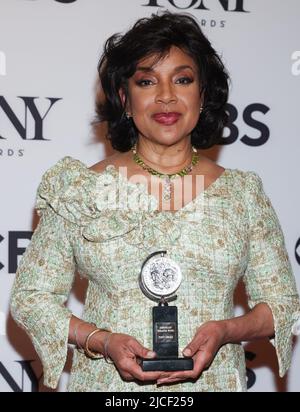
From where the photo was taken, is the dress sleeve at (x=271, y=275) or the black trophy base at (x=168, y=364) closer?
the black trophy base at (x=168, y=364)

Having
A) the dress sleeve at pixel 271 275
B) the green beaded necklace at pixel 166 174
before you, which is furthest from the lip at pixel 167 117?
the dress sleeve at pixel 271 275

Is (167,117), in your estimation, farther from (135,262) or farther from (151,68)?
(135,262)

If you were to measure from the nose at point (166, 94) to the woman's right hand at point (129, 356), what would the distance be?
498 mm

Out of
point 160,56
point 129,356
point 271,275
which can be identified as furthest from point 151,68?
point 129,356

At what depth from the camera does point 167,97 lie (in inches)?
72.1

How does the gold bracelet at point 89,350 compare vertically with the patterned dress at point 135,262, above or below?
below

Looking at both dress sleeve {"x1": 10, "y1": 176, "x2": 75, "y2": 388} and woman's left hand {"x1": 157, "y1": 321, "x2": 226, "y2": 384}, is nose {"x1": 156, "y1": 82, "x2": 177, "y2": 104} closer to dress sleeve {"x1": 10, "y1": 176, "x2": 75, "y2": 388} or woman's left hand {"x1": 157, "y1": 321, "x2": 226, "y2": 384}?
dress sleeve {"x1": 10, "y1": 176, "x2": 75, "y2": 388}

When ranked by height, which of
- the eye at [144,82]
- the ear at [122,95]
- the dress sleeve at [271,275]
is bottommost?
the dress sleeve at [271,275]

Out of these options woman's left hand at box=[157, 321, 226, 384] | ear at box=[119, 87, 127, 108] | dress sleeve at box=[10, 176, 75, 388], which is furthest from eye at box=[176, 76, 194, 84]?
woman's left hand at box=[157, 321, 226, 384]

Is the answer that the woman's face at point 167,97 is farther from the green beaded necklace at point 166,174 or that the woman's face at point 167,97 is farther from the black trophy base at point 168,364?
the black trophy base at point 168,364

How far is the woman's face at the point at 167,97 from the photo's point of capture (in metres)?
1.85

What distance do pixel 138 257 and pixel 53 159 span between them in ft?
2.45

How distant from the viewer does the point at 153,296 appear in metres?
1.72
